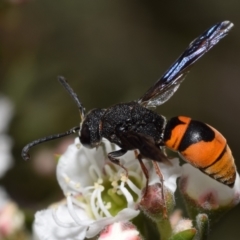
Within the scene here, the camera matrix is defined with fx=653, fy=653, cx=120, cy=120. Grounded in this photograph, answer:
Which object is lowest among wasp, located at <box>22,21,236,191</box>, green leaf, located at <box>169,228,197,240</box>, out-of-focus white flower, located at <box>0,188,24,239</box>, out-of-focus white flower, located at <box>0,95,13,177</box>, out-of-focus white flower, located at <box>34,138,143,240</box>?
out-of-focus white flower, located at <box>0,188,24,239</box>

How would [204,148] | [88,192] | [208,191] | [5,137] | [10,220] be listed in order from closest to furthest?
[204,148] < [208,191] < [88,192] < [10,220] < [5,137]

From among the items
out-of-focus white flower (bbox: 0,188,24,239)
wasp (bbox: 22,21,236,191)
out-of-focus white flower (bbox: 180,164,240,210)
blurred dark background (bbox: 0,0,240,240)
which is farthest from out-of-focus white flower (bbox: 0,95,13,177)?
out-of-focus white flower (bbox: 180,164,240,210)

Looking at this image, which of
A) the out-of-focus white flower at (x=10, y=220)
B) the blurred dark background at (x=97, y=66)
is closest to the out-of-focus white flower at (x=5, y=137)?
the blurred dark background at (x=97, y=66)

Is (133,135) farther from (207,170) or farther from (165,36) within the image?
(165,36)

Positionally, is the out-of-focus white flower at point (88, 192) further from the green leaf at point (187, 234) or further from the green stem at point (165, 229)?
the green leaf at point (187, 234)

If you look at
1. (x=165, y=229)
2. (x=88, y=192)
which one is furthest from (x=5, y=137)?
(x=165, y=229)

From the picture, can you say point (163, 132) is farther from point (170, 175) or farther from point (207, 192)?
point (207, 192)

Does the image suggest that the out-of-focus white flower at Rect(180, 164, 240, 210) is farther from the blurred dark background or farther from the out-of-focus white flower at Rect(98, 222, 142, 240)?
the blurred dark background
